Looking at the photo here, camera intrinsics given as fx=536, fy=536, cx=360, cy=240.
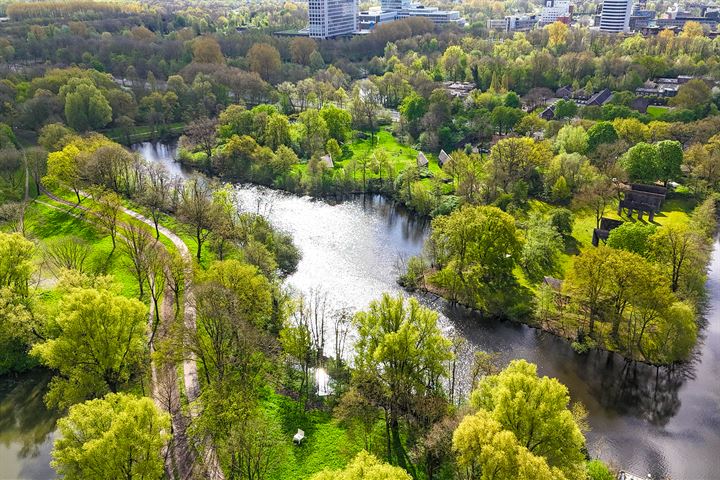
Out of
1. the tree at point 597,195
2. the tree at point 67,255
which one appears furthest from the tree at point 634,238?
the tree at point 67,255

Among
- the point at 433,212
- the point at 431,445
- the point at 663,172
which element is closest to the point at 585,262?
the point at 431,445

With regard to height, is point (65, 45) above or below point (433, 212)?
above

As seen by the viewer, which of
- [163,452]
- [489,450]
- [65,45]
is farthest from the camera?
[65,45]

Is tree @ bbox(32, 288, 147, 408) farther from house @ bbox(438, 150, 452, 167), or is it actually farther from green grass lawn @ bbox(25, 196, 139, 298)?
house @ bbox(438, 150, 452, 167)

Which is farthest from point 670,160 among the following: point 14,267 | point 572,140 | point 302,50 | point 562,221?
point 302,50

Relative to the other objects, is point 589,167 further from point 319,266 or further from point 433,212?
point 319,266

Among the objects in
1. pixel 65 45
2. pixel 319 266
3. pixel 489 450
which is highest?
pixel 65 45
